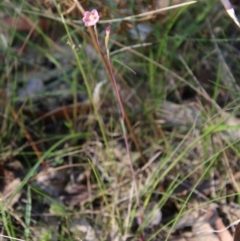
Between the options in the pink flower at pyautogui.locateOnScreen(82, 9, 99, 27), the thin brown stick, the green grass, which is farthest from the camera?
the thin brown stick

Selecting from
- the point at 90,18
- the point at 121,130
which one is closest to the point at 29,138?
the point at 121,130

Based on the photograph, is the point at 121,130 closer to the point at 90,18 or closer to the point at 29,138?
the point at 29,138

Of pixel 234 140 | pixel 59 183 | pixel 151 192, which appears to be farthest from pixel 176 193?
pixel 59 183

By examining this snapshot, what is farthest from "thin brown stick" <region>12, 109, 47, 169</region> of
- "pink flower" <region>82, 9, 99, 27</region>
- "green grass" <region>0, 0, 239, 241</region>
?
"pink flower" <region>82, 9, 99, 27</region>

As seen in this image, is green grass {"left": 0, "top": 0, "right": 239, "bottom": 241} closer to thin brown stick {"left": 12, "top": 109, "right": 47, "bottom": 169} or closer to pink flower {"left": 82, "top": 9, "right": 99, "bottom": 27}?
thin brown stick {"left": 12, "top": 109, "right": 47, "bottom": 169}

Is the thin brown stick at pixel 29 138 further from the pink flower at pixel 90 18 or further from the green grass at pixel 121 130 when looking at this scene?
the pink flower at pixel 90 18

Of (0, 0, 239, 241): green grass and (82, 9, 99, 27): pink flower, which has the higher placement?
(82, 9, 99, 27): pink flower

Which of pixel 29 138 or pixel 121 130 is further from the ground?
pixel 29 138

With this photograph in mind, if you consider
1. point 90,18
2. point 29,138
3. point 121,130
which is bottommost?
point 121,130

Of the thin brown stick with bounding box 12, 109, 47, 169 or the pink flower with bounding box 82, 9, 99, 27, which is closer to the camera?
the pink flower with bounding box 82, 9, 99, 27

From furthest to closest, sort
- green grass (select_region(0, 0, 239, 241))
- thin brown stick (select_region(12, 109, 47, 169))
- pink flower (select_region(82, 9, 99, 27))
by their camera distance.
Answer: thin brown stick (select_region(12, 109, 47, 169)) → green grass (select_region(0, 0, 239, 241)) → pink flower (select_region(82, 9, 99, 27))

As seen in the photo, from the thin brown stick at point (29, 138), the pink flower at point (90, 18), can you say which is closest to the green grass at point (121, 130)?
the thin brown stick at point (29, 138)

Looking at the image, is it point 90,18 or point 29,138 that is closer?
point 90,18
